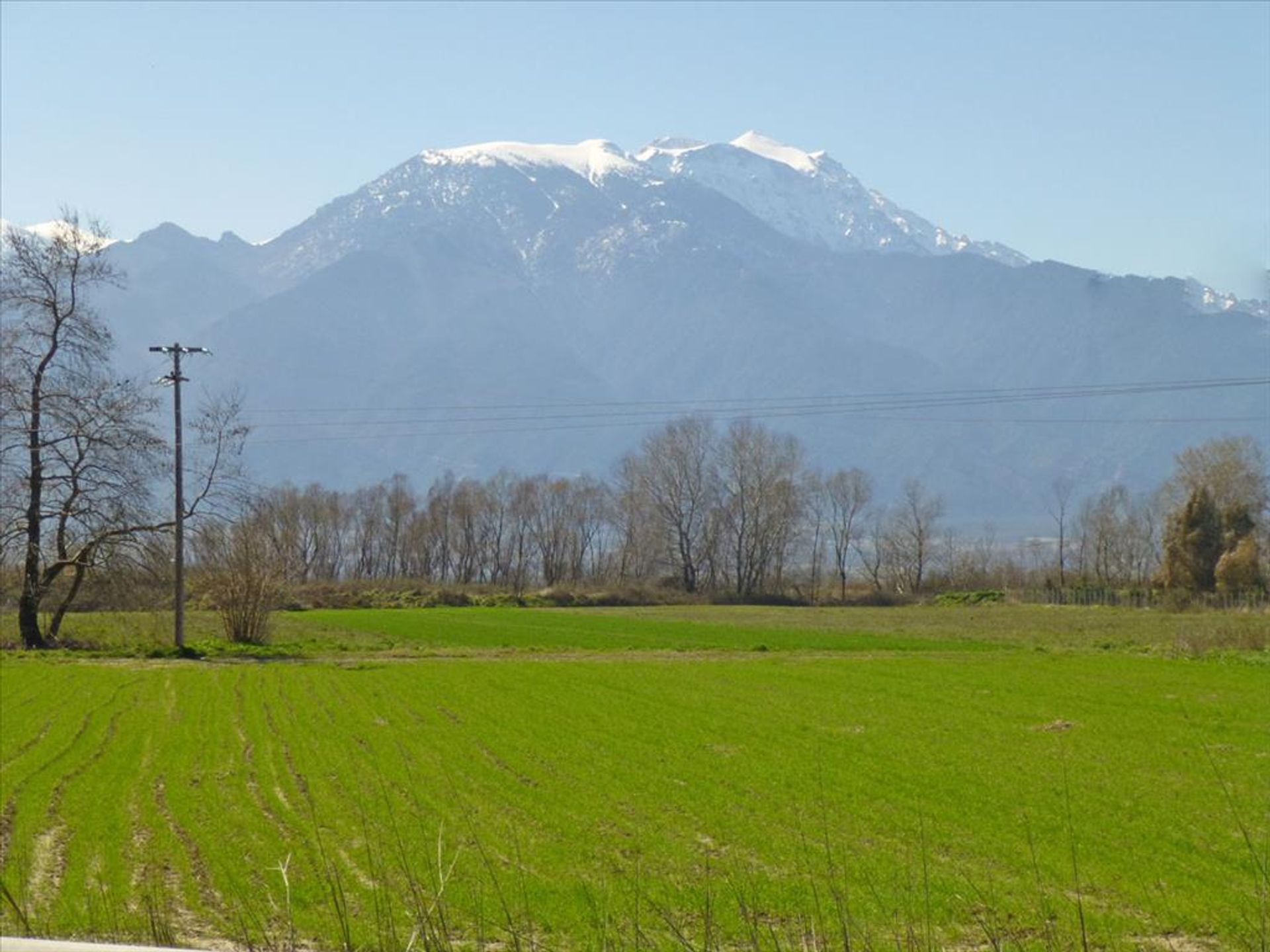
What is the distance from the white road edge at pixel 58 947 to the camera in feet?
10.7

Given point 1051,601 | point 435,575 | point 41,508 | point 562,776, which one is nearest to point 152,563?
point 41,508

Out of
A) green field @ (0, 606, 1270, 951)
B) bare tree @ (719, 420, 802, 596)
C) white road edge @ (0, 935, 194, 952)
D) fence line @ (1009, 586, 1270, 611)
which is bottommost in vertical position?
fence line @ (1009, 586, 1270, 611)

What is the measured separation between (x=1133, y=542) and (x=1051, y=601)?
50446 millimetres

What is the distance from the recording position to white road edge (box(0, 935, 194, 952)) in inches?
129

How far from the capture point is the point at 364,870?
13.7 meters

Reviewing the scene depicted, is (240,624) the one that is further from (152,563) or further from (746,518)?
(746,518)

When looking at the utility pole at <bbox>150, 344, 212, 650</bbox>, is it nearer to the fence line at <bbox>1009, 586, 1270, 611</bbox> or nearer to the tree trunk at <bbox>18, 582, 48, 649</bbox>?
the tree trunk at <bbox>18, 582, 48, 649</bbox>

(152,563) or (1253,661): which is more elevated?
(152,563)

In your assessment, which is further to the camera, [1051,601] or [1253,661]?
[1051,601]

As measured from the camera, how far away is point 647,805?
57.6 feet

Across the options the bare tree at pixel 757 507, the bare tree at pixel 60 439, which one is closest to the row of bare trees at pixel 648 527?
the bare tree at pixel 757 507

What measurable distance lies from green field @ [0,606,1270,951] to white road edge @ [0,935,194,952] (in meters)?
0.91

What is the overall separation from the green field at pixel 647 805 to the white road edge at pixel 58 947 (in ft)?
3.00

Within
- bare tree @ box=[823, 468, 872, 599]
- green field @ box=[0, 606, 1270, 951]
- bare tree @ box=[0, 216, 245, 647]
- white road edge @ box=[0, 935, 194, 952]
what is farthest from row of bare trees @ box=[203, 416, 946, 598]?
white road edge @ box=[0, 935, 194, 952]
